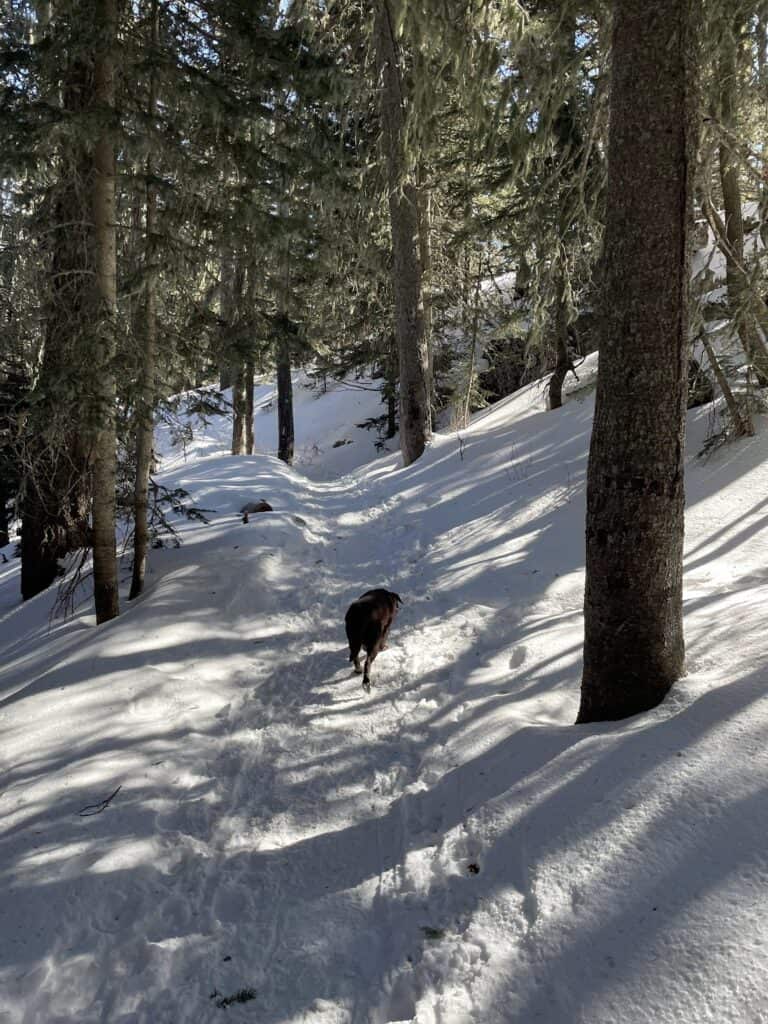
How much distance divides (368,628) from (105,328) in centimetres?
406

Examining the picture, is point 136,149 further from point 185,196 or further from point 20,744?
point 20,744

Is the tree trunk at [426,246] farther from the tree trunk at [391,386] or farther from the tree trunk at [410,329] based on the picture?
the tree trunk at [391,386]

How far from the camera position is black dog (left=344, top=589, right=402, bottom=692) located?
5.88 meters

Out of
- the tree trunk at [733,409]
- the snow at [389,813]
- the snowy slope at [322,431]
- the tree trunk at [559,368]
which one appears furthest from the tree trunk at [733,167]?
the snowy slope at [322,431]

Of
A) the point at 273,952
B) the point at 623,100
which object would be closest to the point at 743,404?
the point at 623,100

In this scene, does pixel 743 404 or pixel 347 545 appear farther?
pixel 347 545

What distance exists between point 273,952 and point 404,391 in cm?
1323

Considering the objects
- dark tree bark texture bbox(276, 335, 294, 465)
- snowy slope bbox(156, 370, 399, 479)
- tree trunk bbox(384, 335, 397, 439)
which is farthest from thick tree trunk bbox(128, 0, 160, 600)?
dark tree bark texture bbox(276, 335, 294, 465)

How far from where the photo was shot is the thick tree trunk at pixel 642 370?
3721 millimetres

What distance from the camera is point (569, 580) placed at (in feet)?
23.8

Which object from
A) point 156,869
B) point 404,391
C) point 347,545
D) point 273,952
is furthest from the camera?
point 404,391

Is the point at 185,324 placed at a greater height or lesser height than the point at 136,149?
lesser

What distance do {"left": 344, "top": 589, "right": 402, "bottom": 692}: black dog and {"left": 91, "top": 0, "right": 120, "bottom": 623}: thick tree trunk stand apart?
302 centimetres

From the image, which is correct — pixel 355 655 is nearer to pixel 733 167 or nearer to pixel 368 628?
pixel 368 628
